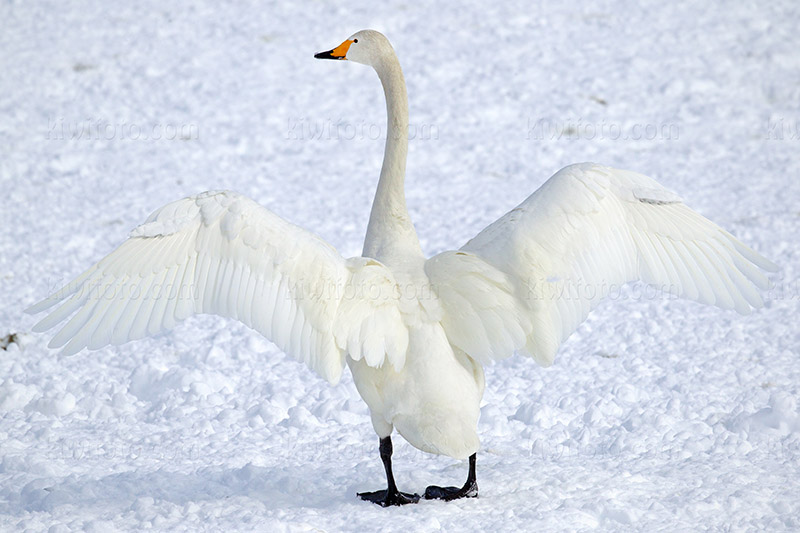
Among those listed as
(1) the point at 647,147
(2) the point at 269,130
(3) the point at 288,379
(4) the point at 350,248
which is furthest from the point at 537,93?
(3) the point at 288,379

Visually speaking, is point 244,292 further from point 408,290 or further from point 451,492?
point 451,492

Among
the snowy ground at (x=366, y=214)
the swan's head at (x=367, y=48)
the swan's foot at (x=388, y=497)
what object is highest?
the swan's head at (x=367, y=48)

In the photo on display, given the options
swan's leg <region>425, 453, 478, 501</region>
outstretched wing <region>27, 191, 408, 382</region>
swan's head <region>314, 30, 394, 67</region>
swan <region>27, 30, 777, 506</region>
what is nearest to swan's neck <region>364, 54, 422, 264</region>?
swan's head <region>314, 30, 394, 67</region>

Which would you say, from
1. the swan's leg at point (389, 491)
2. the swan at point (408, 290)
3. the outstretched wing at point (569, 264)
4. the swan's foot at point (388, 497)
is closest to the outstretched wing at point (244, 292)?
the swan at point (408, 290)

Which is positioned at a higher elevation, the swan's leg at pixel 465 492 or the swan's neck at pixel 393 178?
the swan's neck at pixel 393 178

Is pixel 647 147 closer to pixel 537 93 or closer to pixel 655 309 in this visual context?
pixel 537 93

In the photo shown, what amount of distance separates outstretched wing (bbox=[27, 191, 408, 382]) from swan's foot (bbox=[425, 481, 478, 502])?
742mm

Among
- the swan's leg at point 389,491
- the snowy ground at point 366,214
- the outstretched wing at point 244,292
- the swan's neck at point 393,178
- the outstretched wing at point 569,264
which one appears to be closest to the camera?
the outstretched wing at point 244,292

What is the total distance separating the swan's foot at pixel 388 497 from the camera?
4.05 m

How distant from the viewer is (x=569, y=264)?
12.9ft

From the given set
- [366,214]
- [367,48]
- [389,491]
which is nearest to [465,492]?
[389,491]

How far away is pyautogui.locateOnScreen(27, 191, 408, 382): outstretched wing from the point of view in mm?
3730

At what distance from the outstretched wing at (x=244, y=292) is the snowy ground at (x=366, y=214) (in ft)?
2.46

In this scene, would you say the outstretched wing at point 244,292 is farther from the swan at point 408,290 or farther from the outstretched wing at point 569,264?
the outstretched wing at point 569,264
